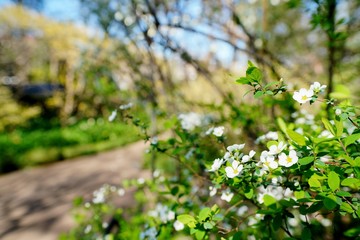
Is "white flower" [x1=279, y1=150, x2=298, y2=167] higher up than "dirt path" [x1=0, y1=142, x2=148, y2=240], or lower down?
higher up

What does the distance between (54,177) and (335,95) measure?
27.4 ft

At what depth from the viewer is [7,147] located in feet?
31.3

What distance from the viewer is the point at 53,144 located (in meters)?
10.8

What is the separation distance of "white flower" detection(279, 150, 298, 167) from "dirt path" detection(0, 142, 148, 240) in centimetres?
457

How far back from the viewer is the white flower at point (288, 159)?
799mm

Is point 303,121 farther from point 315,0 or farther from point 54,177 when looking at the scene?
point 54,177

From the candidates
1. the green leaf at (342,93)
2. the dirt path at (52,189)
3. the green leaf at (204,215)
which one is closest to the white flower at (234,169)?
the green leaf at (204,215)

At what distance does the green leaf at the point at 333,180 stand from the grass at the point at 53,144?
761cm

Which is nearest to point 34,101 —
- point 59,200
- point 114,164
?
point 114,164

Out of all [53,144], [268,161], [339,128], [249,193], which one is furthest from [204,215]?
[53,144]

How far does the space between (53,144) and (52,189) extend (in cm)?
420

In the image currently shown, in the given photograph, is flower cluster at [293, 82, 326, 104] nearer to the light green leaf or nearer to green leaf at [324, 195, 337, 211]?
the light green leaf

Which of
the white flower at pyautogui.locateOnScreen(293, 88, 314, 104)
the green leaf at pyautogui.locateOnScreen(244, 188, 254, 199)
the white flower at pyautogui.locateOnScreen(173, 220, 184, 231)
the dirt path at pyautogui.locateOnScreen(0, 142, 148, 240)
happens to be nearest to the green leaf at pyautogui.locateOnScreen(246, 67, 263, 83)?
the white flower at pyautogui.locateOnScreen(293, 88, 314, 104)

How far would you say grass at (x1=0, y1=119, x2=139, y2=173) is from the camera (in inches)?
372
